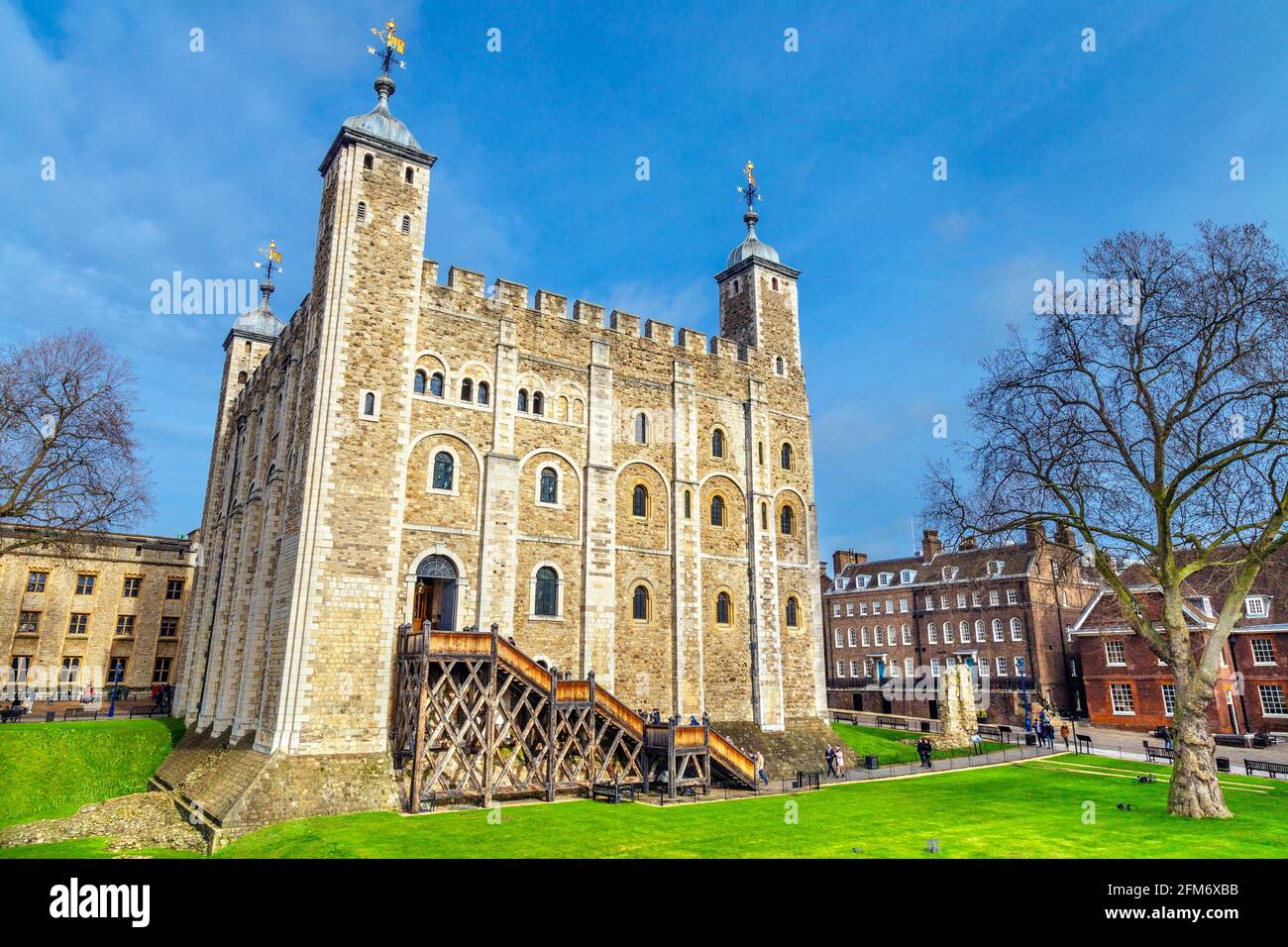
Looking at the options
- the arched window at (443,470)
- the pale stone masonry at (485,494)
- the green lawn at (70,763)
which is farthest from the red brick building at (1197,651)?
the green lawn at (70,763)

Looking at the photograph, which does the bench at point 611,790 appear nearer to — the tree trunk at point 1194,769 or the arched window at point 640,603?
the arched window at point 640,603

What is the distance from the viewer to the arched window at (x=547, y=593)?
84.4 feet

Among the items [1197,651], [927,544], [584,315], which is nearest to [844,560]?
[927,544]

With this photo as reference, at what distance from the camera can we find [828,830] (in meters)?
16.4

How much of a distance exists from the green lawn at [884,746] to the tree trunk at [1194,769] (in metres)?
13.3

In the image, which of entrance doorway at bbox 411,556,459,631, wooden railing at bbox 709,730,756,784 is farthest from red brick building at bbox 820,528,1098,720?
entrance doorway at bbox 411,556,459,631

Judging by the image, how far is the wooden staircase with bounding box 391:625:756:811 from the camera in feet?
66.5

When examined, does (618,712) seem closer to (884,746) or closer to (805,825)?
(805,825)
